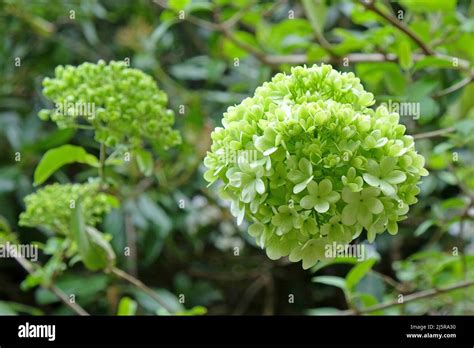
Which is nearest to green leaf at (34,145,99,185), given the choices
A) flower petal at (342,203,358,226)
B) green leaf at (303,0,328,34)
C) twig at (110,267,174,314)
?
twig at (110,267,174,314)

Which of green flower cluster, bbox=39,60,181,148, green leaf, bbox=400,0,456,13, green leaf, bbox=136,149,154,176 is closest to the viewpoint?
green flower cluster, bbox=39,60,181,148

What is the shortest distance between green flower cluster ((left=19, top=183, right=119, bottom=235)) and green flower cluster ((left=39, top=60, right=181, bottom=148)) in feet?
0.35

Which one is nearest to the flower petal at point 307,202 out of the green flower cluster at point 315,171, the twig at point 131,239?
the green flower cluster at point 315,171

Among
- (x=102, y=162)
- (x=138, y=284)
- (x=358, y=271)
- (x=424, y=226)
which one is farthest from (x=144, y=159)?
(x=424, y=226)

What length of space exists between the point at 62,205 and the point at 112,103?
0.18 m

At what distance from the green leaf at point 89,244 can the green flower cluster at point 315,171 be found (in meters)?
0.32

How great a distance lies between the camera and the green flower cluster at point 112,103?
833mm

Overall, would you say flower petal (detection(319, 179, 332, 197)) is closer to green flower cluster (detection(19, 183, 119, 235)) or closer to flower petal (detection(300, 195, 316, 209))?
flower petal (detection(300, 195, 316, 209))

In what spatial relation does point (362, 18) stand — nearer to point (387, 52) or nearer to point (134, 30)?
point (387, 52)

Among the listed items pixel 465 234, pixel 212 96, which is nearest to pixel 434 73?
pixel 465 234

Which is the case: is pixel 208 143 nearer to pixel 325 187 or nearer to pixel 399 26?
pixel 399 26

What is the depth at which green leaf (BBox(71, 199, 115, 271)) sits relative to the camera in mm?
905

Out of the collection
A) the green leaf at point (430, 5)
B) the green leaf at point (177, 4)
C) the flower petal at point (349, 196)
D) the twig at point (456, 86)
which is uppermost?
the green leaf at point (177, 4)

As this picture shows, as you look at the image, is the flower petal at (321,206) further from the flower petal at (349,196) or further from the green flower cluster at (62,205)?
the green flower cluster at (62,205)
